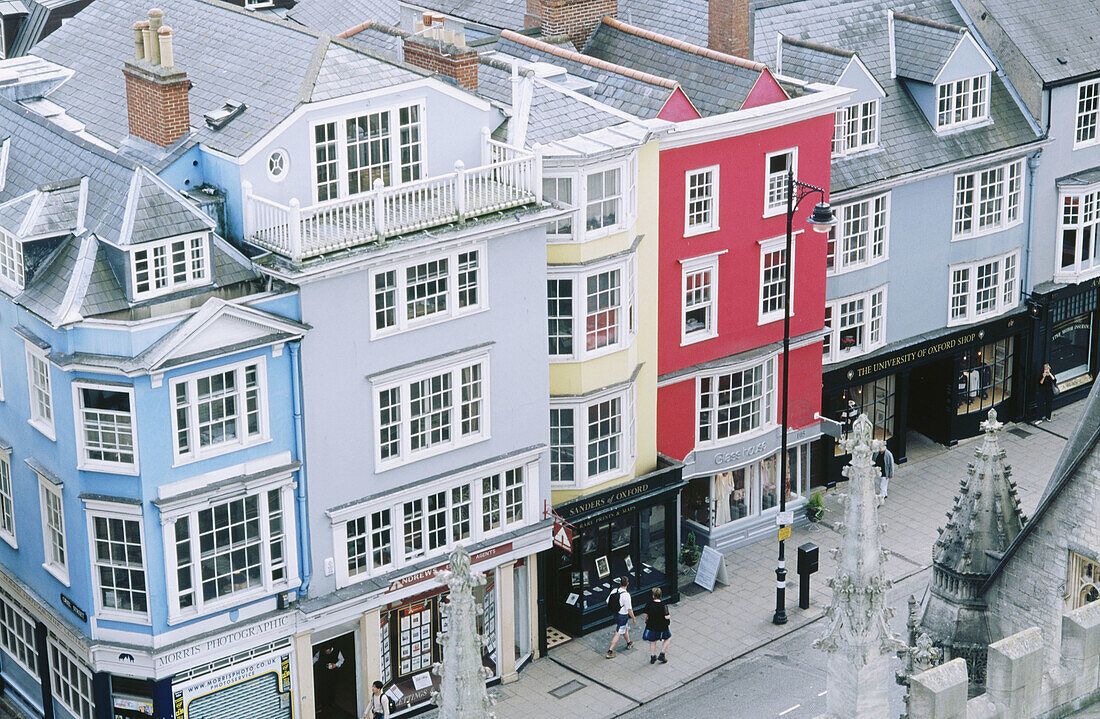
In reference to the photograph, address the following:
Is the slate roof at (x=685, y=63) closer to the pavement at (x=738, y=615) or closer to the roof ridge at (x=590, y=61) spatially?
the roof ridge at (x=590, y=61)

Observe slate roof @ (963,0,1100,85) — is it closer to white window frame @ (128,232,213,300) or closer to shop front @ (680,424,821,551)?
shop front @ (680,424,821,551)

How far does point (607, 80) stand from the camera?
141ft

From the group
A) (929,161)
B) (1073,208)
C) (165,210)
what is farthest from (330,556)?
(1073,208)

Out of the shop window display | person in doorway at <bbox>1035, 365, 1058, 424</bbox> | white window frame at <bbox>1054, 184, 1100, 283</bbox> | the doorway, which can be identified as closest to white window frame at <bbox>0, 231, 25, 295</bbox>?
the doorway

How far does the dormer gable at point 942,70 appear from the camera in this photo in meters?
49.1

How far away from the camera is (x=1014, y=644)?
1956cm

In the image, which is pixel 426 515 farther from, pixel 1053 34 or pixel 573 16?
pixel 1053 34

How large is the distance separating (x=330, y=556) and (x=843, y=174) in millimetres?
19157

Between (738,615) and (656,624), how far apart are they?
338cm

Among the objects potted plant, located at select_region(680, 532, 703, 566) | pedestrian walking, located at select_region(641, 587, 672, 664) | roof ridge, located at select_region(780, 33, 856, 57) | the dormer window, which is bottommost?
potted plant, located at select_region(680, 532, 703, 566)

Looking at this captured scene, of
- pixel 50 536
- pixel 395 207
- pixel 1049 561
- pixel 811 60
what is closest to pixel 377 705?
pixel 50 536

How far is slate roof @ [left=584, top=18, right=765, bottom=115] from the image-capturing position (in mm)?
42969

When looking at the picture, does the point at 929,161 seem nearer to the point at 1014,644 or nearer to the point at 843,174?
the point at 843,174

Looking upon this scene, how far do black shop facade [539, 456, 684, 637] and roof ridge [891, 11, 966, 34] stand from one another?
15.8 meters
